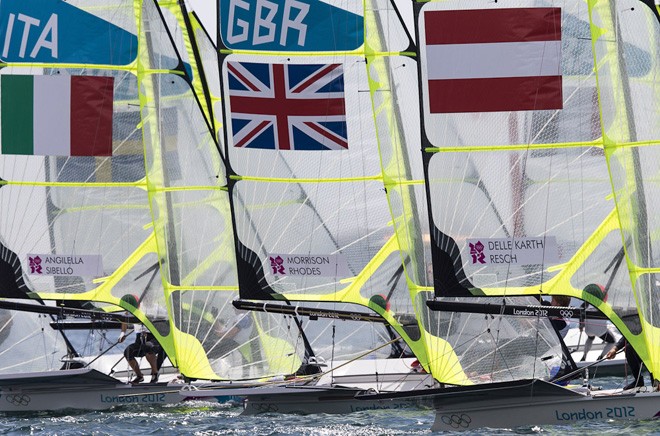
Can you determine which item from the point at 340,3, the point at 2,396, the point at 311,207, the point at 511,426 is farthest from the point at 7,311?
the point at 511,426

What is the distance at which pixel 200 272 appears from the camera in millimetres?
24766

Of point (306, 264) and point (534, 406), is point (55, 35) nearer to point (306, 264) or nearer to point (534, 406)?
point (306, 264)

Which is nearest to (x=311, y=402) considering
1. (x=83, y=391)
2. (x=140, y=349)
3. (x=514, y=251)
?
(x=514, y=251)

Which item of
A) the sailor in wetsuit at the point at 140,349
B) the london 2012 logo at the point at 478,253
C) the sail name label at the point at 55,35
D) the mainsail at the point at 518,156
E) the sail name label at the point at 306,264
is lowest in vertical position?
the sailor in wetsuit at the point at 140,349

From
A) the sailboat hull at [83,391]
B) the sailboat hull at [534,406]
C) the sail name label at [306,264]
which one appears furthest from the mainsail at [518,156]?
the sailboat hull at [83,391]

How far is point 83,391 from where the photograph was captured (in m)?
23.6

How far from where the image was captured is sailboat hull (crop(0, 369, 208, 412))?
2347cm

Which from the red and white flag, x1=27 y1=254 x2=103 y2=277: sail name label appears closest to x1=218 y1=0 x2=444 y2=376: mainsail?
the red and white flag

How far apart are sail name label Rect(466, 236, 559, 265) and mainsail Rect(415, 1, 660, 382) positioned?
0.04ft

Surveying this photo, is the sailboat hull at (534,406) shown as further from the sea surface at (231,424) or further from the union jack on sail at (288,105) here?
the union jack on sail at (288,105)

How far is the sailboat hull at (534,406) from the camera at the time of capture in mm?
18516

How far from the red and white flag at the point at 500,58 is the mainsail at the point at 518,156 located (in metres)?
0.01

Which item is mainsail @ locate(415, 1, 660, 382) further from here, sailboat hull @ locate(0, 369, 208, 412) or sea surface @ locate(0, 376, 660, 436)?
sailboat hull @ locate(0, 369, 208, 412)

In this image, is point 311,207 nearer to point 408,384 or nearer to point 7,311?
point 408,384
